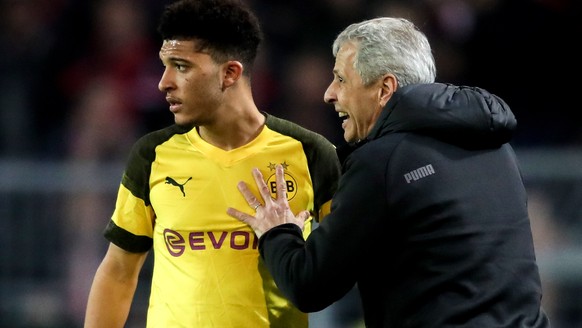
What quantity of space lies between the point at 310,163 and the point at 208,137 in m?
0.36

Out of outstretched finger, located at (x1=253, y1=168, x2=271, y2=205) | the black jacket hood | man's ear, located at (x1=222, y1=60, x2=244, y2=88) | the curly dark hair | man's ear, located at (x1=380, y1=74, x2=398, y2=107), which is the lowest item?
outstretched finger, located at (x1=253, y1=168, x2=271, y2=205)

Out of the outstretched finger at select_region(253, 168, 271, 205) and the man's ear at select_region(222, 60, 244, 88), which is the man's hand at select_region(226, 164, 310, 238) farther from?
the man's ear at select_region(222, 60, 244, 88)

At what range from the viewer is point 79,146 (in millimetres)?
6621

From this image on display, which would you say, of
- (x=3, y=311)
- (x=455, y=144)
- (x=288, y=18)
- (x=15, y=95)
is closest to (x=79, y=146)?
(x=15, y=95)

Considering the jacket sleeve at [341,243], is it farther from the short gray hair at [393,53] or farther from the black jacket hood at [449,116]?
the short gray hair at [393,53]

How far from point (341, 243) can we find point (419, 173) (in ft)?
1.00

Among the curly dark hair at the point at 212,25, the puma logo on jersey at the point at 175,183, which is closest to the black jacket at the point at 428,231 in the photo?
the puma logo on jersey at the point at 175,183

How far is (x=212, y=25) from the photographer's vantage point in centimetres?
353

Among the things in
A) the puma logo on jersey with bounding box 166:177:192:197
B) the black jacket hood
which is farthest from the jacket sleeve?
the puma logo on jersey with bounding box 166:177:192:197

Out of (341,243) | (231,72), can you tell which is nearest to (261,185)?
(231,72)

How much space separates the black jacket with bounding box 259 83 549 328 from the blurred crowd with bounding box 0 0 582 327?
3.63m

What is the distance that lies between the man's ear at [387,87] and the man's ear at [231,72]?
→ 0.55m

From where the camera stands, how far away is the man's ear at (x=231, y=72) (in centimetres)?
359

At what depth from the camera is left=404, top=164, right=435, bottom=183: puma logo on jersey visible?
3.07m
